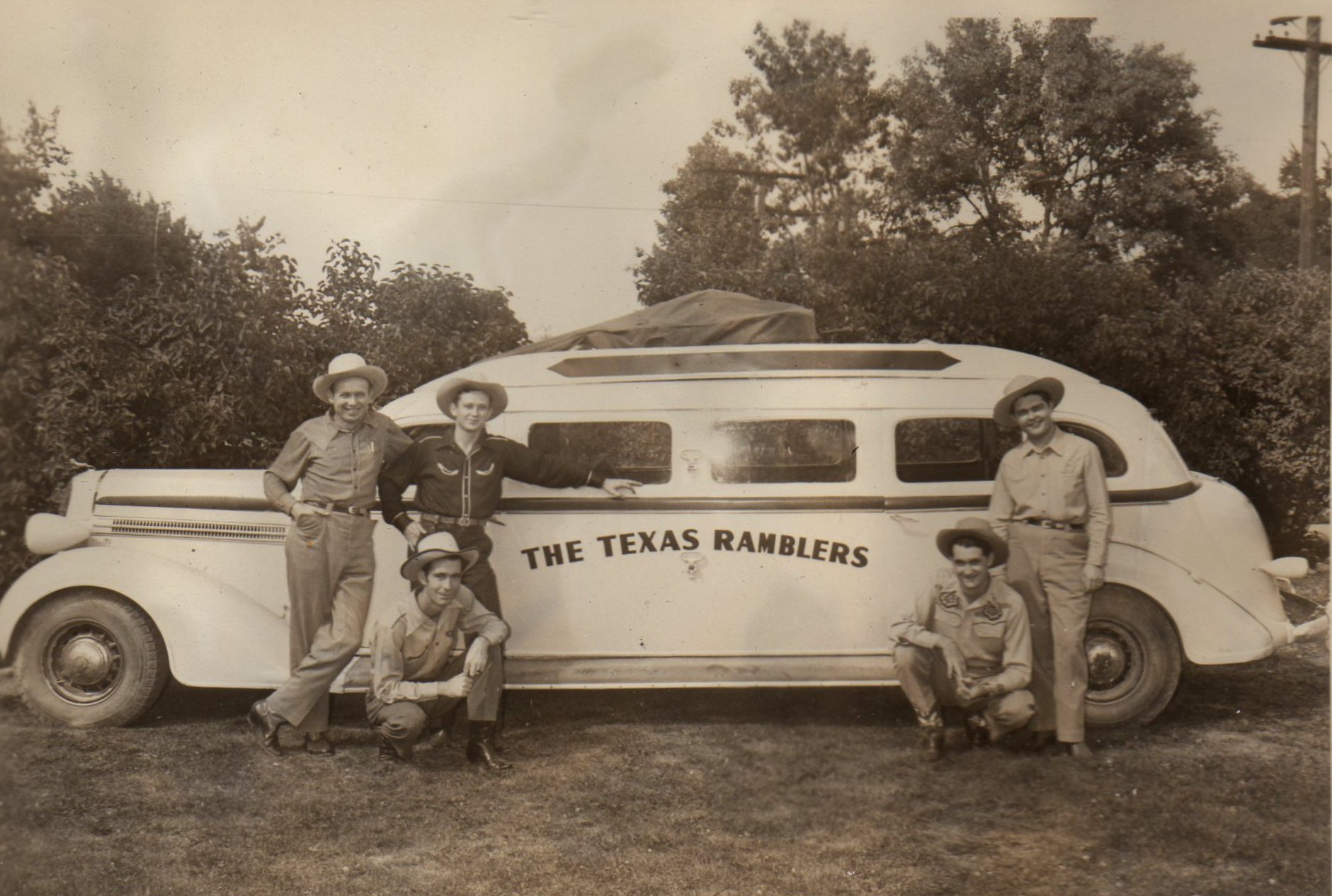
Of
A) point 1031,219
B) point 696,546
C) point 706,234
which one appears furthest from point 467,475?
point 1031,219

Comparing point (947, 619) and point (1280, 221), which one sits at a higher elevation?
point (1280, 221)

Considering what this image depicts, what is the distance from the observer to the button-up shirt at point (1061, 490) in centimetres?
364

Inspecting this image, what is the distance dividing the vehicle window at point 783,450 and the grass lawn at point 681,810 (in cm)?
93

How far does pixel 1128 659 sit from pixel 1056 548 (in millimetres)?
584

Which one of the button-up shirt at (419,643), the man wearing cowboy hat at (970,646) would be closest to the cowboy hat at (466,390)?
the button-up shirt at (419,643)

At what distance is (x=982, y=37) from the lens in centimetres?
379

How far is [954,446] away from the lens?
4.03 m

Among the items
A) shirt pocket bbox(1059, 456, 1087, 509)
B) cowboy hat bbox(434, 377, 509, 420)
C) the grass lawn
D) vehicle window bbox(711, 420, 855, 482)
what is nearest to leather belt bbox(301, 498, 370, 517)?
cowboy hat bbox(434, 377, 509, 420)

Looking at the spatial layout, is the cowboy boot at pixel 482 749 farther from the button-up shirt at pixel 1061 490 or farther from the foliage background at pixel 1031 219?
the button-up shirt at pixel 1061 490

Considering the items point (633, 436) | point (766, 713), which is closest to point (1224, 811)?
point (766, 713)

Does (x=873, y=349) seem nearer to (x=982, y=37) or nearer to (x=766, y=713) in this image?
(x=982, y=37)

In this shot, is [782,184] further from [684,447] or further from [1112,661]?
[1112,661]

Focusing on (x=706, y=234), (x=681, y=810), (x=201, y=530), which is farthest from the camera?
(x=706, y=234)

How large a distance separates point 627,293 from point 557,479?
0.82m
